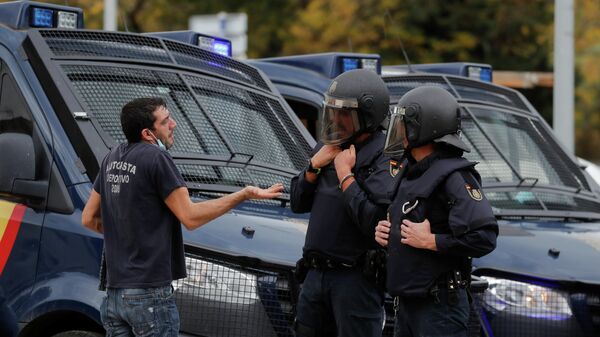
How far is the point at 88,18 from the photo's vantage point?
2289cm

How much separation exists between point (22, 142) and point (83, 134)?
30 centimetres

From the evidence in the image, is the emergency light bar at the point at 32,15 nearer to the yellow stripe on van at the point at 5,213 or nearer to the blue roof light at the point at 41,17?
the blue roof light at the point at 41,17

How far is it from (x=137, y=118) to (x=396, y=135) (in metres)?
1.02

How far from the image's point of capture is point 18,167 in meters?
5.43

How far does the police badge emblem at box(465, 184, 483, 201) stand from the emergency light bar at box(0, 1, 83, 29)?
2748 mm

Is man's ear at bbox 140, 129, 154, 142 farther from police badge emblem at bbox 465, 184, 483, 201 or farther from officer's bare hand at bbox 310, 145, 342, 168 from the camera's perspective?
police badge emblem at bbox 465, 184, 483, 201

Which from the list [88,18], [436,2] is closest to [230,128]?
[88,18]

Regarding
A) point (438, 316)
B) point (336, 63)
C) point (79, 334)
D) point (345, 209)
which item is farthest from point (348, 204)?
point (336, 63)

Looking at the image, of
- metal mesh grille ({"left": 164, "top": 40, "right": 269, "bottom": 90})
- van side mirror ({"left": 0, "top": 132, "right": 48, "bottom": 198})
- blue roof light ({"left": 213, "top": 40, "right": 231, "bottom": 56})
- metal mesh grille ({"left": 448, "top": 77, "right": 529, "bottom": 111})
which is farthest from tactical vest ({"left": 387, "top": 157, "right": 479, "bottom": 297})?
metal mesh grille ({"left": 448, "top": 77, "right": 529, "bottom": 111})

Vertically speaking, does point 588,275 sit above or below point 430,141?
below

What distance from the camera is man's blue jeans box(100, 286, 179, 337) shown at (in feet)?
14.7

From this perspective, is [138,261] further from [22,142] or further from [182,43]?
[182,43]

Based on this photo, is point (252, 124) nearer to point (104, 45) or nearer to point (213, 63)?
point (213, 63)

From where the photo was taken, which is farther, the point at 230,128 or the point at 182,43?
the point at 182,43
